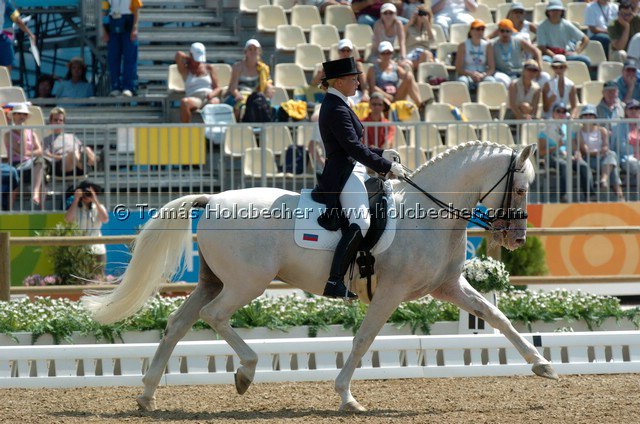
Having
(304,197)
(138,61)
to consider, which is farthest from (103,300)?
(138,61)

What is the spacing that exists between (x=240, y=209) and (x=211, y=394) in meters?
1.46

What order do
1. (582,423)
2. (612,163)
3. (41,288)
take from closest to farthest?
(582,423)
(41,288)
(612,163)

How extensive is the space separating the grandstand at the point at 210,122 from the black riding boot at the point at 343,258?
17.3 feet

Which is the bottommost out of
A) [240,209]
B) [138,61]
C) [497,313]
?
[497,313]

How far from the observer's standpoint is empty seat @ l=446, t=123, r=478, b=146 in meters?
12.5

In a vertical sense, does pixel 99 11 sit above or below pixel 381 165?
above

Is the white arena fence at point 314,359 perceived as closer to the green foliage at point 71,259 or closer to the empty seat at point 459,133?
the green foliage at point 71,259

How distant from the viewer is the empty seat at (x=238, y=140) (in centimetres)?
1238

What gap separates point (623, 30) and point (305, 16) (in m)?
4.70

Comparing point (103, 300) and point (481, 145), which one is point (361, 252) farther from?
point (103, 300)

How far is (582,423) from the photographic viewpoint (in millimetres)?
6418

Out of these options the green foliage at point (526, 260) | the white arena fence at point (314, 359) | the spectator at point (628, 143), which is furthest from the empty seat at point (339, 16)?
the white arena fence at point (314, 359)

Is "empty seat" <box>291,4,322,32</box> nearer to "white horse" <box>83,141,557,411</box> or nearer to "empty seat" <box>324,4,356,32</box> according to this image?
"empty seat" <box>324,4,356,32</box>

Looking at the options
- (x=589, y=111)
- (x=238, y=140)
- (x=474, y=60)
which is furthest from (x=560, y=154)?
(x=238, y=140)
